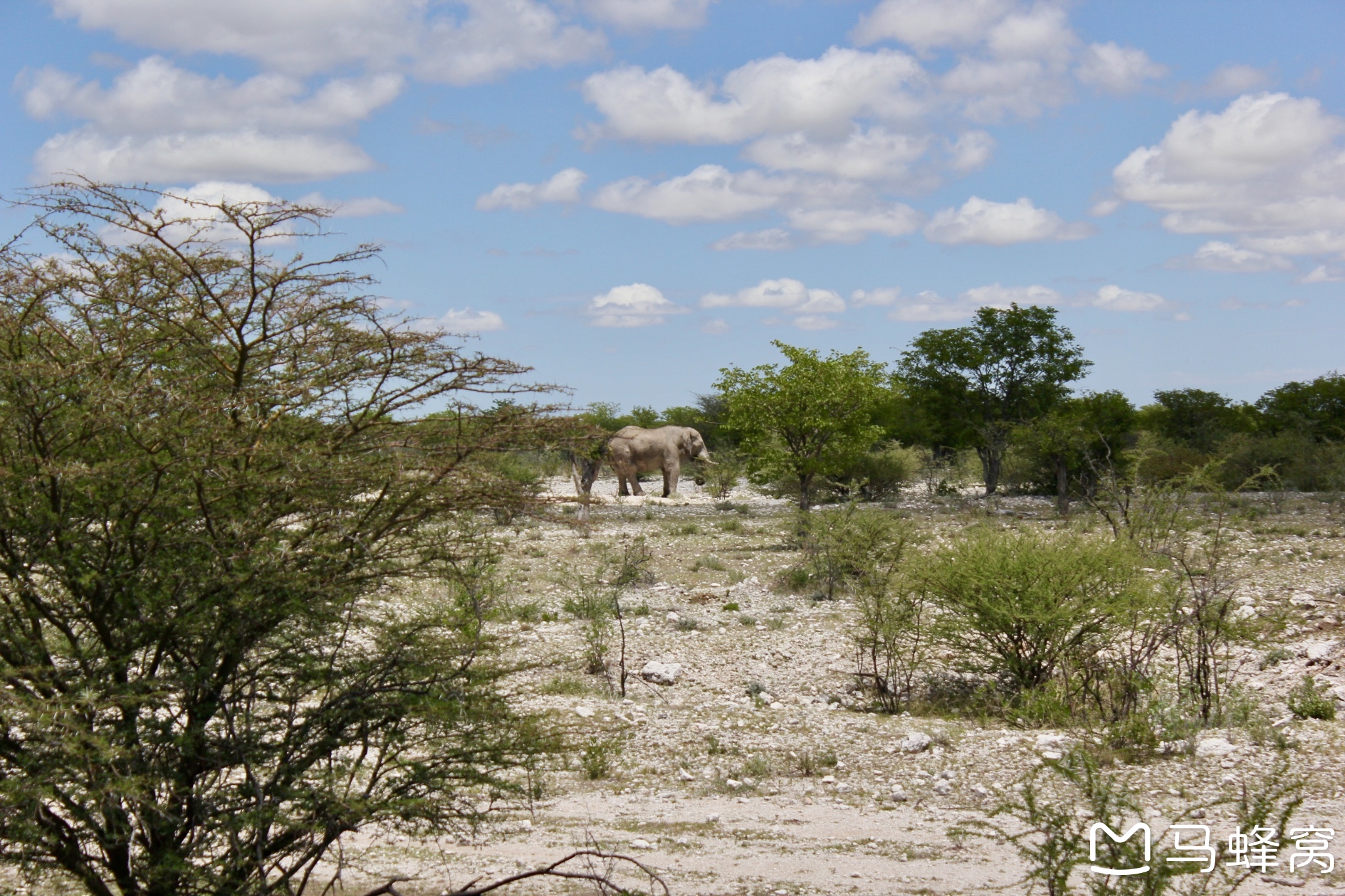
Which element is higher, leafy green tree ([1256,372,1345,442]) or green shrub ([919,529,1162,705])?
leafy green tree ([1256,372,1345,442])

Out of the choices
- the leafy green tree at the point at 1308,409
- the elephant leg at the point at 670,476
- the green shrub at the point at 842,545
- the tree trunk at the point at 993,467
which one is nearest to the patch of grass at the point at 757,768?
the green shrub at the point at 842,545

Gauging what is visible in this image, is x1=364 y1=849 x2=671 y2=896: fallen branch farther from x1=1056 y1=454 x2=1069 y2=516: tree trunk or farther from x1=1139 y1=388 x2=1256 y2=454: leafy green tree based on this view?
x1=1139 y1=388 x2=1256 y2=454: leafy green tree

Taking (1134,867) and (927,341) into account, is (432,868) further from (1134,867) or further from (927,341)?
(927,341)

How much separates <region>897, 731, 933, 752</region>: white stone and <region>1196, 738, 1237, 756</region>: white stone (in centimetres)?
221

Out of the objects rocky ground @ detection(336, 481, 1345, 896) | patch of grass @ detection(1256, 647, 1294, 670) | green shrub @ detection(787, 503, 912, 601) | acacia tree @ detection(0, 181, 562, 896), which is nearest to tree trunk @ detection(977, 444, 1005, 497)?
green shrub @ detection(787, 503, 912, 601)

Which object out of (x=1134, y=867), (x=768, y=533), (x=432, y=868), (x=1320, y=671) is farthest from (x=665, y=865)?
(x=768, y=533)

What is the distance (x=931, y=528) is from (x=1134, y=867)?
1898cm

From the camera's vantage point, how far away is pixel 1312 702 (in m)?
10.5

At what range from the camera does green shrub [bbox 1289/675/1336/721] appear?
10.4 metres

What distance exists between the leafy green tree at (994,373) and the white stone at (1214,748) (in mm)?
25438

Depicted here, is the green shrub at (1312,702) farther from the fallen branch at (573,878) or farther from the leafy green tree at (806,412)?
the leafy green tree at (806,412)

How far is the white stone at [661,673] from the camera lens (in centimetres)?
1276

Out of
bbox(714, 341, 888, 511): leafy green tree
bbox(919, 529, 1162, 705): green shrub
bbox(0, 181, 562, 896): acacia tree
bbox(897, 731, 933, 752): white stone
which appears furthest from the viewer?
bbox(714, 341, 888, 511): leafy green tree

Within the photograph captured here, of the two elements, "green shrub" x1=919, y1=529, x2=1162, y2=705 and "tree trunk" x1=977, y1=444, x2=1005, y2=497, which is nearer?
"green shrub" x1=919, y1=529, x2=1162, y2=705
